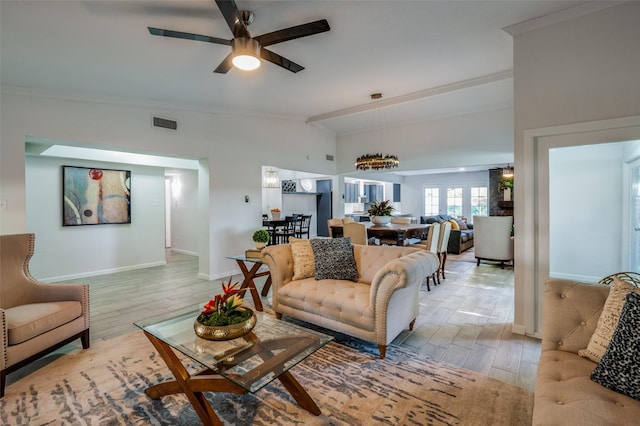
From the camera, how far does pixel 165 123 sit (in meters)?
4.48

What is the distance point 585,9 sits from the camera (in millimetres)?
2613

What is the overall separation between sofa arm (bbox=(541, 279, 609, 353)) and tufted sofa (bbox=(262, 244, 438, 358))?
2.90 feet

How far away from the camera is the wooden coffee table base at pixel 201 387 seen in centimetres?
161

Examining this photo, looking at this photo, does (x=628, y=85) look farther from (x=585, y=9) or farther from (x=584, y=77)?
(x=585, y=9)

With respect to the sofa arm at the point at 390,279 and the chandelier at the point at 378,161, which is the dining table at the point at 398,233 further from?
the sofa arm at the point at 390,279

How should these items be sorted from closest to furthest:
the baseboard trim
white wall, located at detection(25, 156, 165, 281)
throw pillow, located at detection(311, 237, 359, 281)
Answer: throw pillow, located at detection(311, 237, 359, 281) < white wall, located at detection(25, 156, 165, 281) < the baseboard trim

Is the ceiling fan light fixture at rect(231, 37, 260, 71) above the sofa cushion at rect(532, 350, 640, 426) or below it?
above

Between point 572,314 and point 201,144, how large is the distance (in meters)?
5.00

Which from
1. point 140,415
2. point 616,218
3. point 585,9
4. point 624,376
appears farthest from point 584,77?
point 140,415

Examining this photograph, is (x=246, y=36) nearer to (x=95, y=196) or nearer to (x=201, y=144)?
(x=201, y=144)

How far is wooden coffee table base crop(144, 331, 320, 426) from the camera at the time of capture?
161cm

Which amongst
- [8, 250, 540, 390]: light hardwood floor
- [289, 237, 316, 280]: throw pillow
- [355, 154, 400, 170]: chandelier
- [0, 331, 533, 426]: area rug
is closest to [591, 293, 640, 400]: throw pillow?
[0, 331, 533, 426]: area rug

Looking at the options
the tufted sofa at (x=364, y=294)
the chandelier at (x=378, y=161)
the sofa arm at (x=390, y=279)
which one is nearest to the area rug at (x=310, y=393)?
the tufted sofa at (x=364, y=294)

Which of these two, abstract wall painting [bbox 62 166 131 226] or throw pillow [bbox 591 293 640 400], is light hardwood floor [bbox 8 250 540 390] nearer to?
throw pillow [bbox 591 293 640 400]
